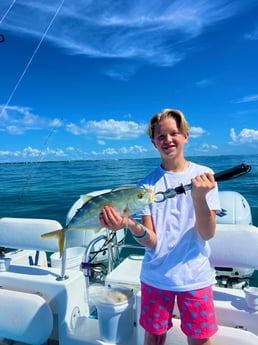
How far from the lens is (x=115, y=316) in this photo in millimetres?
2322

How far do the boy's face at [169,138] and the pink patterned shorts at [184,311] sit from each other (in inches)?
32.6

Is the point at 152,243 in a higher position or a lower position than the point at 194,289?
higher

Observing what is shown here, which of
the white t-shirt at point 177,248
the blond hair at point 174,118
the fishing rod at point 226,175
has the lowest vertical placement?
the white t-shirt at point 177,248

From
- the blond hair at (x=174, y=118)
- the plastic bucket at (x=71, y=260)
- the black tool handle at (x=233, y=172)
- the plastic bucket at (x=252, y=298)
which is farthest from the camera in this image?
the plastic bucket at (x=71, y=260)

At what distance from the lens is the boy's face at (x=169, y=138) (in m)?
1.86

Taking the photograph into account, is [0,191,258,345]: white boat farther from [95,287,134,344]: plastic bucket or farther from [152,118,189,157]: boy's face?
[152,118,189,157]: boy's face

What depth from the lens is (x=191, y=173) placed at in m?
1.90

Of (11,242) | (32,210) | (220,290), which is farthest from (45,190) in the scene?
(220,290)

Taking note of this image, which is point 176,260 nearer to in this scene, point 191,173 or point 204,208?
point 204,208

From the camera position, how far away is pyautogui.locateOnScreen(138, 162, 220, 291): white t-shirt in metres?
1.76

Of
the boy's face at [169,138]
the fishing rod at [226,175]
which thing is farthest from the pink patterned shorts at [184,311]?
the boy's face at [169,138]

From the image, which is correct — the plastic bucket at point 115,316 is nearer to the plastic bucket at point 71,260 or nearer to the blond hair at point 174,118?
the blond hair at point 174,118

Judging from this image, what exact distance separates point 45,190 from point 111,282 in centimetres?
1469

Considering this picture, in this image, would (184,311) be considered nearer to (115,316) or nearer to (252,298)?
(252,298)
